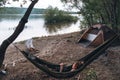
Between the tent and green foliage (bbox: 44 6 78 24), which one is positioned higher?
the tent

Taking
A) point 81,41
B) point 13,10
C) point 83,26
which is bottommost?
point 83,26

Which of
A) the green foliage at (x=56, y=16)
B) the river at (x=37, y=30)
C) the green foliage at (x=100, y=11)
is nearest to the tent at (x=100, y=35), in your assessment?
the green foliage at (x=100, y=11)

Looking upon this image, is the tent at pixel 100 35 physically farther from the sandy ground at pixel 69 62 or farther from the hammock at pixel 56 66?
the hammock at pixel 56 66

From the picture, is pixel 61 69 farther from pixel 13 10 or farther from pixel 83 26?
pixel 83 26

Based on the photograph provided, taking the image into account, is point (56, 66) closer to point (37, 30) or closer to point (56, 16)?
point (37, 30)

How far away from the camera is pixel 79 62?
6535 mm

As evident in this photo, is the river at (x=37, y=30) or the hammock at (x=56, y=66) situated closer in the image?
the hammock at (x=56, y=66)

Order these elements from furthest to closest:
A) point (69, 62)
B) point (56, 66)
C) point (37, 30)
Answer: point (37, 30) → point (69, 62) → point (56, 66)

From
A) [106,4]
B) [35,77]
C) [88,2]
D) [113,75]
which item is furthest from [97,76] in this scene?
[88,2]

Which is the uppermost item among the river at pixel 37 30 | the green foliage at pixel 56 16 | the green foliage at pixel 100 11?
the green foliage at pixel 100 11

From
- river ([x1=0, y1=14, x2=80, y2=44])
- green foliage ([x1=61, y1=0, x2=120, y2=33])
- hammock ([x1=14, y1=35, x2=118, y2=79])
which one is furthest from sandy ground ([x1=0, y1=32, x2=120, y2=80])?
river ([x1=0, y1=14, x2=80, y2=44])

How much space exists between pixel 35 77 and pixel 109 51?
2.28 meters

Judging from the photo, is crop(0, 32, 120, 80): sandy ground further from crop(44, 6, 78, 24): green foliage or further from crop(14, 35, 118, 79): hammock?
crop(44, 6, 78, 24): green foliage

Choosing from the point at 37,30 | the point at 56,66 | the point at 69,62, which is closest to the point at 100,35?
the point at 69,62
